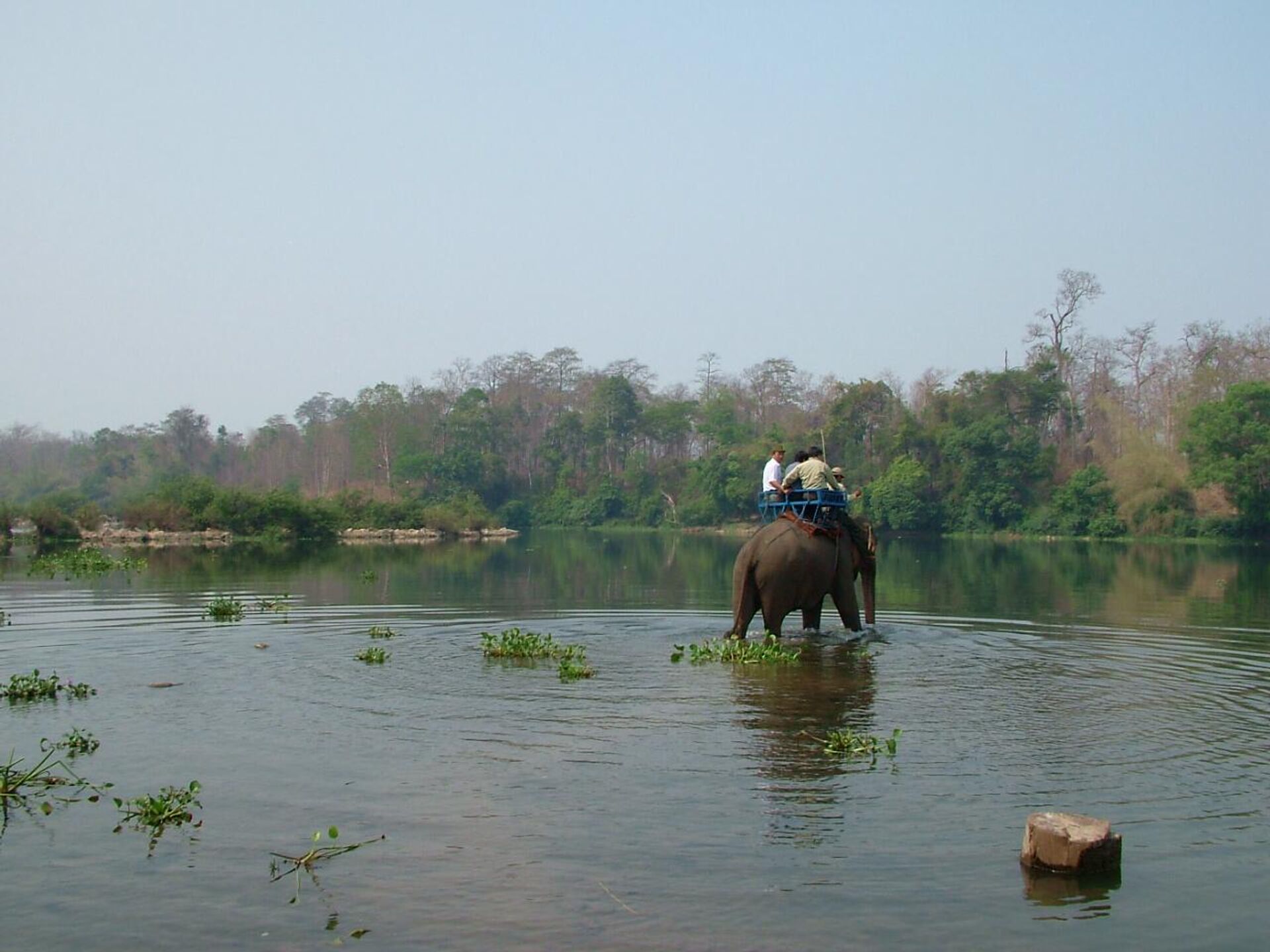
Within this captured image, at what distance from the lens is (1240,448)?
217 feet

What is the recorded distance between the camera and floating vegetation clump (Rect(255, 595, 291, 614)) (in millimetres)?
24375

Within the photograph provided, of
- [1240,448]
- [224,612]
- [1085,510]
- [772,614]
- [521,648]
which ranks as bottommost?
[521,648]

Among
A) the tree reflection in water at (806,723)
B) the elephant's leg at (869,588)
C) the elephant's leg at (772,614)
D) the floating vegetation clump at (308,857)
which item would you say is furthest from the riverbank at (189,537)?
the floating vegetation clump at (308,857)

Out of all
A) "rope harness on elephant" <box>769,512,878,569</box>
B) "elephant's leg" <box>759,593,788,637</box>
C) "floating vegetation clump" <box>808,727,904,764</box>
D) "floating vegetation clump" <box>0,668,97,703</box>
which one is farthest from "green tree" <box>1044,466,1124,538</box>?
"floating vegetation clump" <box>0,668,97,703</box>

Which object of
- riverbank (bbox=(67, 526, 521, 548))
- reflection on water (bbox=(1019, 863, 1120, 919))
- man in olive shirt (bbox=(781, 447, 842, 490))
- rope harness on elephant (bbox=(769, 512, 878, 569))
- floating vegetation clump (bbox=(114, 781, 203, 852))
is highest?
man in olive shirt (bbox=(781, 447, 842, 490))

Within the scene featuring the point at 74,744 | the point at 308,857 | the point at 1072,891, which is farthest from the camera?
the point at 74,744

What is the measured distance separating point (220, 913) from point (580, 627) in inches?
571

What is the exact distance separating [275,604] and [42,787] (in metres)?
15.3

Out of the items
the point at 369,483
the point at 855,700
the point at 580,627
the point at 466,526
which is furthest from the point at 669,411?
the point at 855,700

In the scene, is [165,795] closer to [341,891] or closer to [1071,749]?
[341,891]

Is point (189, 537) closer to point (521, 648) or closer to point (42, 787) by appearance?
point (521, 648)

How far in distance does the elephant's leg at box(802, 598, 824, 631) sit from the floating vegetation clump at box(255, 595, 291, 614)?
1015cm

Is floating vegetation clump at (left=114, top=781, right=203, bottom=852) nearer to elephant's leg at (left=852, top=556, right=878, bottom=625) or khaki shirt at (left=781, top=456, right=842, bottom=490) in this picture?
khaki shirt at (left=781, top=456, right=842, bottom=490)

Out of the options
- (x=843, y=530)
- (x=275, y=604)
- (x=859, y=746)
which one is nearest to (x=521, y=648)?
(x=843, y=530)
